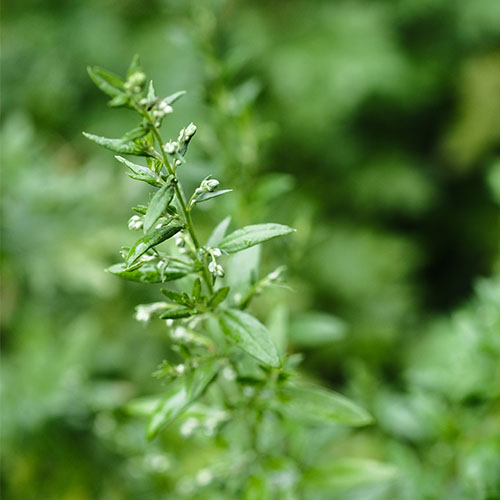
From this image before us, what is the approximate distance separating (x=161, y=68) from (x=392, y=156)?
1319 mm

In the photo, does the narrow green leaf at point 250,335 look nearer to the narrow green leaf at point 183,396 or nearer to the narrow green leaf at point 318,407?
the narrow green leaf at point 183,396

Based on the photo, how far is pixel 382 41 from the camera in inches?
127

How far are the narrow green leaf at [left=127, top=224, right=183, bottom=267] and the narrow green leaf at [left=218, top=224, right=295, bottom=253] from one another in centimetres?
7

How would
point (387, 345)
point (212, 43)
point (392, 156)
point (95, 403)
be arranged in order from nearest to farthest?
point (212, 43) < point (95, 403) < point (387, 345) < point (392, 156)

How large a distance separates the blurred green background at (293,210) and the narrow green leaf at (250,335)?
0.45 m

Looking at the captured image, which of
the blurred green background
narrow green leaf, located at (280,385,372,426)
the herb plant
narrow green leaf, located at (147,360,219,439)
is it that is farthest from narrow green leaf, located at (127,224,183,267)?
the blurred green background

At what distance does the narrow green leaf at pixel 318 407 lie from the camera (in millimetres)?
822

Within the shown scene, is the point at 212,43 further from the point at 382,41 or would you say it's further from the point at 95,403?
the point at 382,41

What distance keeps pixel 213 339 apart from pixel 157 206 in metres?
0.33

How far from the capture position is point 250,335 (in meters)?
0.68

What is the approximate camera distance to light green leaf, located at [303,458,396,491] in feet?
3.24

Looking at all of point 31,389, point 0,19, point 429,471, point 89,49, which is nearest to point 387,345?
point 429,471

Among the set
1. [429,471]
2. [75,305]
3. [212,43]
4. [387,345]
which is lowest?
[387,345]

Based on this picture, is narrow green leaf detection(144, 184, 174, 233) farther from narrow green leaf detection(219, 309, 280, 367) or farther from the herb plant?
narrow green leaf detection(219, 309, 280, 367)
